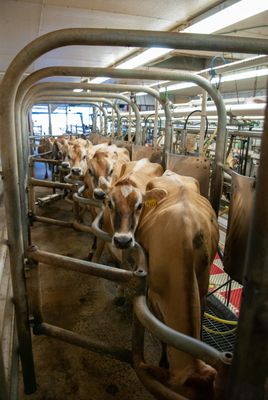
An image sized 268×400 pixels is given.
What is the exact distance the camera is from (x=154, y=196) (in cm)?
207

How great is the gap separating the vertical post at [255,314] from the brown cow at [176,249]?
530 millimetres

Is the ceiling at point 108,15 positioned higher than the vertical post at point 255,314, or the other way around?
the ceiling at point 108,15

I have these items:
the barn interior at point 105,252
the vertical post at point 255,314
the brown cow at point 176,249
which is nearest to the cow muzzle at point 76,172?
the barn interior at point 105,252

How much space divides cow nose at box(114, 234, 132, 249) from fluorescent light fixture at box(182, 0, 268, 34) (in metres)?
1.55

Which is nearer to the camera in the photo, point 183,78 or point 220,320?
point 183,78

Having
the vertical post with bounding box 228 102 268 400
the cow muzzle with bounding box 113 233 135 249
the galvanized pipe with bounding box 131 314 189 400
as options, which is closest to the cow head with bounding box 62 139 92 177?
the cow muzzle with bounding box 113 233 135 249

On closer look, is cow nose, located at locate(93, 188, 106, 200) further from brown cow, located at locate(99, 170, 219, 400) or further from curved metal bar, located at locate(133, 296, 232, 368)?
curved metal bar, located at locate(133, 296, 232, 368)

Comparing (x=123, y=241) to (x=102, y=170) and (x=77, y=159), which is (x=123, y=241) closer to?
(x=102, y=170)

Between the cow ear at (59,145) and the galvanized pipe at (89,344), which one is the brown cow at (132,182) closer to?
the galvanized pipe at (89,344)

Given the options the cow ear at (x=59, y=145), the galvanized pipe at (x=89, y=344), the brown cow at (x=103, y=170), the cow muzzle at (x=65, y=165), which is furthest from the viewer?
the cow ear at (x=59, y=145)

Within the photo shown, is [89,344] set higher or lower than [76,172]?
lower

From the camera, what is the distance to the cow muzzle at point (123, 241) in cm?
177

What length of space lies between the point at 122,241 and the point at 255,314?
4.33ft

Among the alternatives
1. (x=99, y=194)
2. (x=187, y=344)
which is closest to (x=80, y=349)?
(x=99, y=194)
